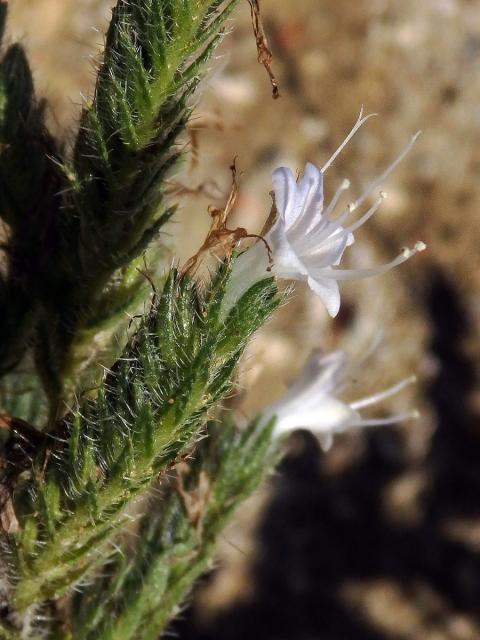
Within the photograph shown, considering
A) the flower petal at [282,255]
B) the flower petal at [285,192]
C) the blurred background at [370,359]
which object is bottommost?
the blurred background at [370,359]

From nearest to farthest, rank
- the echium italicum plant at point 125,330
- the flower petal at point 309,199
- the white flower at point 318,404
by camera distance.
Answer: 1. the echium italicum plant at point 125,330
2. the flower petal at point 309,199
3. the white flower at point 318,404

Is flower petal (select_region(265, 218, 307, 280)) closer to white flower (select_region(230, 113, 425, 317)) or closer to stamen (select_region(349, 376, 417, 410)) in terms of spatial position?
white flower (select_region(230, 113, 425, 317))

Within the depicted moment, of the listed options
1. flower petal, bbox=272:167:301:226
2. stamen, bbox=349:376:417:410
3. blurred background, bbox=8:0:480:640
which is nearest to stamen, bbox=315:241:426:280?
flower petal, bbox=272:167:301:226

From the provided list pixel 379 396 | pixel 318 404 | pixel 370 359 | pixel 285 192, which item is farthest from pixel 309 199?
pixel 370 359

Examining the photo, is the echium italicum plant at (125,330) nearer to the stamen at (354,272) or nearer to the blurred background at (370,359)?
the stamen at (354,272)

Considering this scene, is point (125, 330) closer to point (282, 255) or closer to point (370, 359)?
point (282, 255)

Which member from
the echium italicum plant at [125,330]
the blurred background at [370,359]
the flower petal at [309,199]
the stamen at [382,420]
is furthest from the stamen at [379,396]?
the blurred background at [370,359]

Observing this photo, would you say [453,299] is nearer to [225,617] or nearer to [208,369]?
[225,617]
